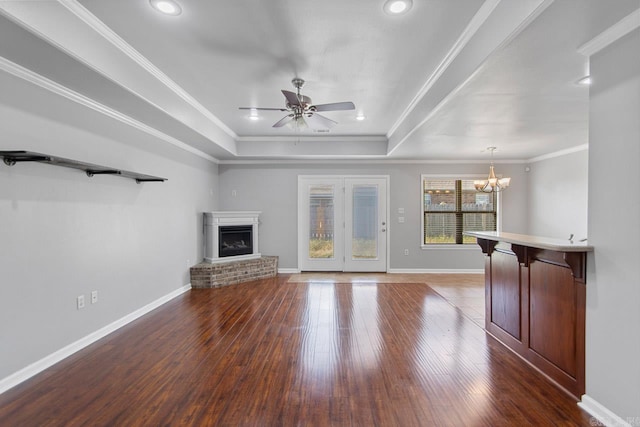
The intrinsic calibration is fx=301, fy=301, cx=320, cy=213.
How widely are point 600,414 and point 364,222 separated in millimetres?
4787

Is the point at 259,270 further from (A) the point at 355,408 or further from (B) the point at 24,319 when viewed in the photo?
(A) the point at 355,408

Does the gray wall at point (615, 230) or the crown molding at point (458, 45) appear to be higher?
the crown molding at point (458, 45)

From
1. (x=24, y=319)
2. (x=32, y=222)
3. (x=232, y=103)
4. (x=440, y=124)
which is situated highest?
(x=232, y=103)

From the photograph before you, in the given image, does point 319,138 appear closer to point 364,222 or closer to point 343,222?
point 343,222

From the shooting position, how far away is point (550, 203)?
585cm

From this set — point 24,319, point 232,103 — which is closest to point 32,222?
point 24,319

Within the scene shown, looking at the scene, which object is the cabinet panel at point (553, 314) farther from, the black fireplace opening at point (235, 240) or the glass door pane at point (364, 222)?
the black fireplace opening at point (235, 240)

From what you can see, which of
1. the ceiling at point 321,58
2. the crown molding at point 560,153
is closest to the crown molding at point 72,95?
the ceiling at point 321,58

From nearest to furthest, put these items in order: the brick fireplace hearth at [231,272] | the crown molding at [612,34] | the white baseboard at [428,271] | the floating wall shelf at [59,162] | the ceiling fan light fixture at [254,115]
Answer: the crown molding at [612,34], the floating wall shelf at [59,162], the ceiling fan light fixture at [254,115], the brick fireplace hearth at [231,272], the white baseboard at [428,271]

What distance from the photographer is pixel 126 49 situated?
8.51 feet

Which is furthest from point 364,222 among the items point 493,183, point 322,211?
point 493,183

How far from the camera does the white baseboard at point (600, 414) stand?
175 cm

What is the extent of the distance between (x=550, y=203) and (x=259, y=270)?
5808 mm

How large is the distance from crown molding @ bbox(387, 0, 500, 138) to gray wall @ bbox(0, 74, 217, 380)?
3465mm
